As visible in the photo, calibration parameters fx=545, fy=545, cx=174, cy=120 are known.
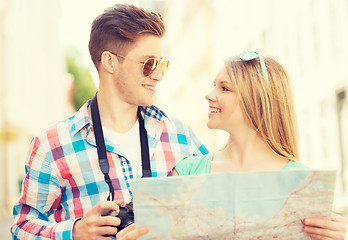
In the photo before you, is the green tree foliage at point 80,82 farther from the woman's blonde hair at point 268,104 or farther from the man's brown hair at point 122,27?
the woman's blonde hair at point 268,104

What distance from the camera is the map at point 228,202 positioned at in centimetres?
205

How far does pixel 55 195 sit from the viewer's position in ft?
9.40

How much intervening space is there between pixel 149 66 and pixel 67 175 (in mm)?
Result: 736

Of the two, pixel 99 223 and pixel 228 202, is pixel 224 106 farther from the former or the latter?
pixel 99 223

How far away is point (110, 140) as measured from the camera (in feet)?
9.64

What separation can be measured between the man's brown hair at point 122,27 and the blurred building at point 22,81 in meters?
18.0

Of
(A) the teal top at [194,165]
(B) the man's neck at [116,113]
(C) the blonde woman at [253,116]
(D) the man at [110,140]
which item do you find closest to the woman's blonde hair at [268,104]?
(C) the blonde woman at [253,116]

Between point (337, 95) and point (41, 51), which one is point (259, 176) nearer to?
point (337, 95)

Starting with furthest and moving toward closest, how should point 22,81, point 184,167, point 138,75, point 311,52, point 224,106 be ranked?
point 22,81 → point 311,52 → point 138,75 → point 184,167 → point 224,106

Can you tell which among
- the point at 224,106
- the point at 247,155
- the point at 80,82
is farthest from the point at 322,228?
the point at 80,82

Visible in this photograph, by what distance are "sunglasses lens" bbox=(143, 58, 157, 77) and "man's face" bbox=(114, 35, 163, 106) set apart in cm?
2

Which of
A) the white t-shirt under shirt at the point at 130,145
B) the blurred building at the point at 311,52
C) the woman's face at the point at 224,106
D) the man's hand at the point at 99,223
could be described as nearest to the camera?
the man's hand at the point at 99,223

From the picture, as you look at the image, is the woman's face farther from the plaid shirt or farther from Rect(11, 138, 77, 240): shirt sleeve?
Rect(11, 138, 77, 240): shirt sleeve

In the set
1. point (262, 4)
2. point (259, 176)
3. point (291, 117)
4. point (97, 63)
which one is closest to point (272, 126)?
point (291, 117)
